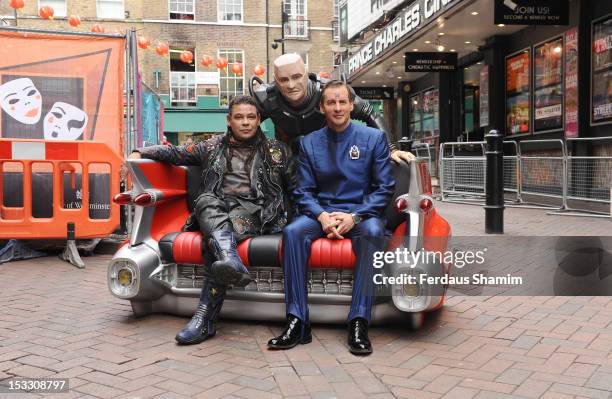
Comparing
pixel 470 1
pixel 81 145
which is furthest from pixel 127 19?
pixel 81 145

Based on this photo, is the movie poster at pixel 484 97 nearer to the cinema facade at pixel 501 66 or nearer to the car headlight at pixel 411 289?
the cinema facade at pixel 501 66

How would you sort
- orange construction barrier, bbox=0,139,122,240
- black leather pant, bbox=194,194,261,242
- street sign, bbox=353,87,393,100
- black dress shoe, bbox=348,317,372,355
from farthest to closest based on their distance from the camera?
street sign, bbox=353,87,393,100 < orange construction barrier, bbox=0,139,122,240 < black leather pant, bbox=194,194,261,242 < black dress shoe, bbox=348,317,372,355

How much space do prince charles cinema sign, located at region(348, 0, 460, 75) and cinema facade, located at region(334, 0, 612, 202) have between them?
0.02 meters

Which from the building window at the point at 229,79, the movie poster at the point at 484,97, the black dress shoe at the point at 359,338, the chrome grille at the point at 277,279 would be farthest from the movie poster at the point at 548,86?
the building window at the point at 229,79

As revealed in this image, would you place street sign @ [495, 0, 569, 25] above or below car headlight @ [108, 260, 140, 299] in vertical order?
above

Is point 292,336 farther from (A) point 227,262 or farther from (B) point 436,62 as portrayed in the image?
(B) point 436,62

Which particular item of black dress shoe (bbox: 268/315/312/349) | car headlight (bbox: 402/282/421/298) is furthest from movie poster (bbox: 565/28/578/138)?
black dress shoe (bbox: 268/315/312/349)

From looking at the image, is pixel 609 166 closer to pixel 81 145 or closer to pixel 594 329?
pixel 594 329

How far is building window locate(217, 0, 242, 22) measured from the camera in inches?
1193

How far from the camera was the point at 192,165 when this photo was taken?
4.11m

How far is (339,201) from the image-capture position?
364cm

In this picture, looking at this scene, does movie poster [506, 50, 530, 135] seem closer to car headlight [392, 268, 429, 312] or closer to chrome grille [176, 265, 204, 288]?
car headlight [392, 268, 429, 312]

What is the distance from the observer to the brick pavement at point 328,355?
2.63 meters

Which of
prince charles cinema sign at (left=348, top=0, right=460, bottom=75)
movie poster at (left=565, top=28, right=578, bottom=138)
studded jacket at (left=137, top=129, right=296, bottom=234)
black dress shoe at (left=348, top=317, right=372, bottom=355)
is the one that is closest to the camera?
black dress shoe at (left=348, top=317, right=372, bottom=355)
